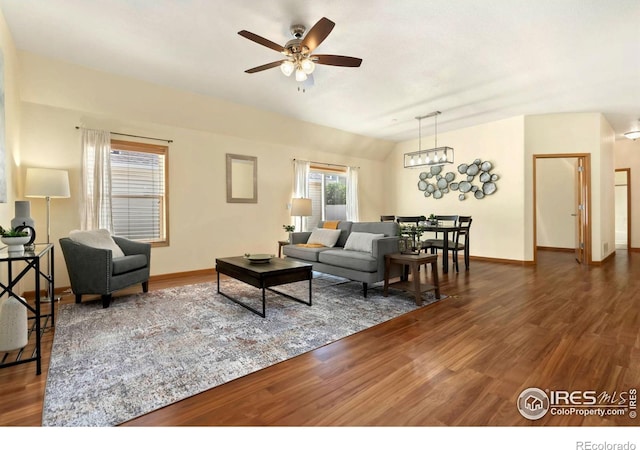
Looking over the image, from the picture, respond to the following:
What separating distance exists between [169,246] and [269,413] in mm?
3975

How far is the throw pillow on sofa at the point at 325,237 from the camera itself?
4.84m

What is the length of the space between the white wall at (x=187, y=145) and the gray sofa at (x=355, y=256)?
131 centimetres

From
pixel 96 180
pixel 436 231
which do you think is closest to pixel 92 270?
pixel 96 180

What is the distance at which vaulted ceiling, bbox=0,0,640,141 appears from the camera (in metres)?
2.66

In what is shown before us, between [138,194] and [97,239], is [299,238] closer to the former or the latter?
[138,194]

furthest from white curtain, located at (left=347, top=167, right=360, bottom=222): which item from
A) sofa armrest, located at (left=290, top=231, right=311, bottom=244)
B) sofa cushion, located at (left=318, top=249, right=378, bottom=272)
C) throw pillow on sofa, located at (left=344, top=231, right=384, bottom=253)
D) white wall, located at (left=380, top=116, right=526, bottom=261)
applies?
sofa cushion, located at (left=318, top=249, right=378, bottom=272)

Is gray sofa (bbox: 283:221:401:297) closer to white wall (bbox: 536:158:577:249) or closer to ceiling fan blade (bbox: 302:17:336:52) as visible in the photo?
ceiling fan blade (bbox: 302:17:336:52)

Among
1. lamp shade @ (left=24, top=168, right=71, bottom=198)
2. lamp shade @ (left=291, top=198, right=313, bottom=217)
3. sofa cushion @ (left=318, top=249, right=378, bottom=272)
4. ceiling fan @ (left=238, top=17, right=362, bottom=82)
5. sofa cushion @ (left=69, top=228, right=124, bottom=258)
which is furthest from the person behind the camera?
lamp shade @ (left=291, top=198, right=313, bottom=217)

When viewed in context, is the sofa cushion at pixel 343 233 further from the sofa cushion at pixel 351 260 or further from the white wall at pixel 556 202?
the white wall at pixel 556 202

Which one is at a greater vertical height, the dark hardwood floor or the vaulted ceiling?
the vaulted ceiling

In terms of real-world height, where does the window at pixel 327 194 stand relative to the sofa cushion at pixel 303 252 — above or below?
above

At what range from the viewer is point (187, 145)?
16.5 feet

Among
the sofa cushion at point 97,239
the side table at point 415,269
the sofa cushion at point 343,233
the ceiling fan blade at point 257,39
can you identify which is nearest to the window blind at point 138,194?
the sofa cushion at point 97,239

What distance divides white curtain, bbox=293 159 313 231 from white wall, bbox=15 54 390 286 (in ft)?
0.45
